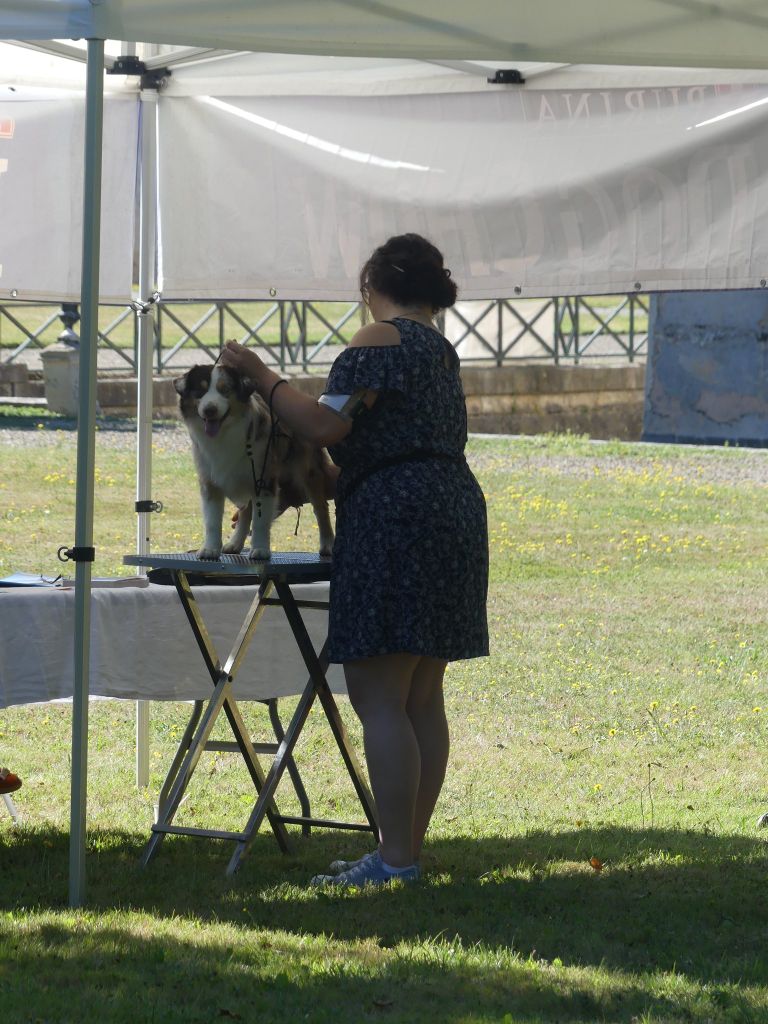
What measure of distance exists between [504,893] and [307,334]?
18.6 metres

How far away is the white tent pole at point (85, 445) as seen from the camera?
4.01 m

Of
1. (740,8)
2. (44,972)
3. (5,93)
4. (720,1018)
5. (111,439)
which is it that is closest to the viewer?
(720,1018)

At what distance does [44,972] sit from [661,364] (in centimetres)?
1574

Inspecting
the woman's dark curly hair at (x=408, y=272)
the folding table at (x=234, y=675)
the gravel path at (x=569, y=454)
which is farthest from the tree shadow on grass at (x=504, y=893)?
the gravel path at (x=569, y=454)

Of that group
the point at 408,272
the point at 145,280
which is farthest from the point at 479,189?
the point at 408,272

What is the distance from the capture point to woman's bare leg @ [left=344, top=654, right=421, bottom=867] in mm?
4219

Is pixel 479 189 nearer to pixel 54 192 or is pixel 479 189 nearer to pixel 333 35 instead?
pixel 54 192

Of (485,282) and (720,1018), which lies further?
(485,282)

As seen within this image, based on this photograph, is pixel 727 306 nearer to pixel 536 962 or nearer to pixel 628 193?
pixel 628 193

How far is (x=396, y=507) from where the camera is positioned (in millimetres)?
4125

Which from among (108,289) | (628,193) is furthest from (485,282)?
(108,289)

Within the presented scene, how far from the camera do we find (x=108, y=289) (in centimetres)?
583

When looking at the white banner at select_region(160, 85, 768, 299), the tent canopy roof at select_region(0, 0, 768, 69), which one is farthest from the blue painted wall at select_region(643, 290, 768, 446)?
the tent canopy roof at select_region(0, 0, 768, 69)

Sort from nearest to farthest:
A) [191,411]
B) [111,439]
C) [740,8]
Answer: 1. [740,8]
2. [191,411]
3. [111,439]
